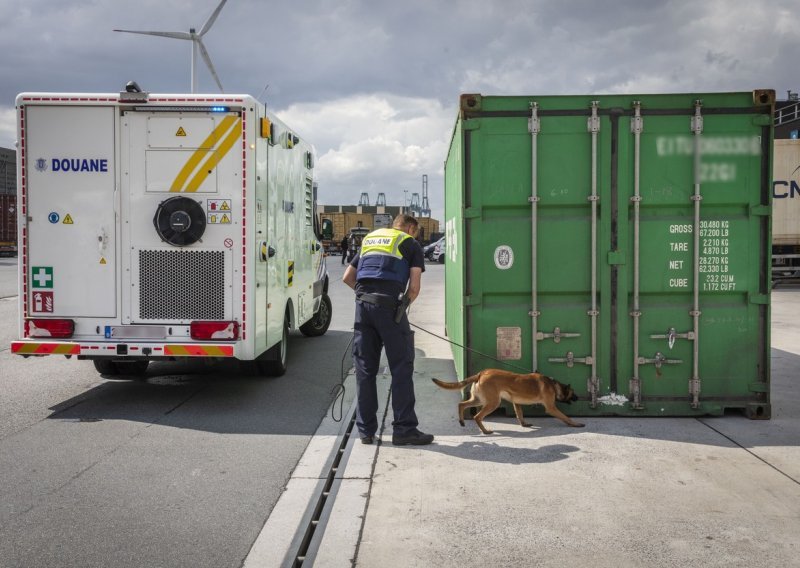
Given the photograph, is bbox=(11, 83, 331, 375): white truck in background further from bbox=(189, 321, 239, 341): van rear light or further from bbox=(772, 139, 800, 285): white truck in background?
bbox=(772, 139, 800, 285): white truck in background

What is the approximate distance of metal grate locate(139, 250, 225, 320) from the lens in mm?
7332

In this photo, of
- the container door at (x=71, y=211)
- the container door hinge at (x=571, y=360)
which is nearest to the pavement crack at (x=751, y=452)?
the container door hinge at (x=571, y=360)

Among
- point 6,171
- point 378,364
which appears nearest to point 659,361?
point 378,364

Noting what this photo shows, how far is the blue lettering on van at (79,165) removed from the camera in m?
7.27

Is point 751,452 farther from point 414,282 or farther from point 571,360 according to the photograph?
point 414,282

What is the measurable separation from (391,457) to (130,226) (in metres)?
Answer: 3.40

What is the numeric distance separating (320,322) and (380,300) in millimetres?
7158

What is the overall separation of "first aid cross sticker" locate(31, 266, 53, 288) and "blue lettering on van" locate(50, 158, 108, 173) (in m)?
0.92

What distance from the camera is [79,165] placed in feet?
23.9

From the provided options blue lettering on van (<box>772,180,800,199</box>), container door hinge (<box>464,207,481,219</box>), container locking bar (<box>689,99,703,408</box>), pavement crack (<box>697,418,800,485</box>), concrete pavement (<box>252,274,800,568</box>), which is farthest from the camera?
blue lettering on van (<box>772,180,800,199</box>)

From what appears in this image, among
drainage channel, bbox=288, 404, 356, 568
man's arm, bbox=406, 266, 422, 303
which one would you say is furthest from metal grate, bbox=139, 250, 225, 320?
man's arm, bbox=406, 266, 422, 303

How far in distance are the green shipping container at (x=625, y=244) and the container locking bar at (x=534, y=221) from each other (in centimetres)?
→ 1

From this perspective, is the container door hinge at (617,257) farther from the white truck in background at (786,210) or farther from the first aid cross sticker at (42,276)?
the white truck in background at (786,210)

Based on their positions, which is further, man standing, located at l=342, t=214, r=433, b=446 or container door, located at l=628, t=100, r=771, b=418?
container door, located at l=628, t=100, r=771, b=418
